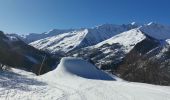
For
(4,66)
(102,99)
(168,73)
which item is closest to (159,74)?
(168,73)

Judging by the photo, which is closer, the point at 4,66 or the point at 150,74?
the point at 150,74

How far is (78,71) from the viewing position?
134ft

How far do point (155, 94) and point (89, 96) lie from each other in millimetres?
3947

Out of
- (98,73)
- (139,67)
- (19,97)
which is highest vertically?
→ (139,67)

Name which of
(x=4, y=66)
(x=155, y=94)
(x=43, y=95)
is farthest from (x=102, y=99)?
(x=4, y=66)

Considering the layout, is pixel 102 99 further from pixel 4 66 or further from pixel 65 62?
pixel 4 66

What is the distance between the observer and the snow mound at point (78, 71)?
3896 centimetres

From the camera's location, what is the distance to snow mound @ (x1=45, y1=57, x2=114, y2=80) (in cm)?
3896

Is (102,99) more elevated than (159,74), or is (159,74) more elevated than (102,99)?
(159,74)

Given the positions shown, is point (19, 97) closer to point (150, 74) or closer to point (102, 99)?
point (102, 99)

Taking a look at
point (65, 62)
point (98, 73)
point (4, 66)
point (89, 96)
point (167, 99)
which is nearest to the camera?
point (167, 99)

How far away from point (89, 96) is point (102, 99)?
1524 millimetres

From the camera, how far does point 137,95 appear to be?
63.3ft

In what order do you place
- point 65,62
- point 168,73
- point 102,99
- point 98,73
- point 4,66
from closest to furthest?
1. point 102,99
2. point 98,73
3. point 65,62
4. point 168,73
5. point 4,66
